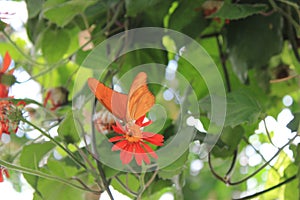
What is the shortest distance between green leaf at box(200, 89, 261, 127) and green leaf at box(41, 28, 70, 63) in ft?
0.77

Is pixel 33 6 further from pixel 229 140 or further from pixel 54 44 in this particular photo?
pixel 229 140

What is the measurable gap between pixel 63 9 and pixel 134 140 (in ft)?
0.70

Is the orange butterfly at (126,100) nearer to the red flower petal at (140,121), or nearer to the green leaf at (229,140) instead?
the red flower petal at (140,121)

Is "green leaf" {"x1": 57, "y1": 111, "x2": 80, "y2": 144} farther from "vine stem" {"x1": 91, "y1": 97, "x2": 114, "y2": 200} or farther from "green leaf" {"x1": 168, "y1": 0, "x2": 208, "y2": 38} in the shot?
"green leaf" {"x1": 168, "y1": 0, "x2": 208, "y2": 38}

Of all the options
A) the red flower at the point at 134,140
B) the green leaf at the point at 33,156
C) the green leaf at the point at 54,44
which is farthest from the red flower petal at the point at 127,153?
the green leaf at the point at 54,44

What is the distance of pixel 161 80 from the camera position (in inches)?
20.0

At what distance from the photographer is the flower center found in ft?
1.22

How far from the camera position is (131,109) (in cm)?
37

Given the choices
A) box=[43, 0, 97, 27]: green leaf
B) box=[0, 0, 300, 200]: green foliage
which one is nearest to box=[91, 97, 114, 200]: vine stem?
box=[0, 0, 300, 200]: green foliage

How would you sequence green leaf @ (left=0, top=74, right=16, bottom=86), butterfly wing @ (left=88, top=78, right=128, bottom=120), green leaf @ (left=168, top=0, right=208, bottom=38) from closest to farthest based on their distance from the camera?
butterfly wing @ (left=88, top=78, right=128, bottom=120) → green leaf @ (left=0, top=74, right=16, bottom=86) → green leaf @ (left=168, top=0, right=208, bottom=38)

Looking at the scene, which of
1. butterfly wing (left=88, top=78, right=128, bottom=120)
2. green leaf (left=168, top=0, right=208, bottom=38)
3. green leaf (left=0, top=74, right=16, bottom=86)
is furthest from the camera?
green leaf (left=168, top=0, right=208, bottom=38)

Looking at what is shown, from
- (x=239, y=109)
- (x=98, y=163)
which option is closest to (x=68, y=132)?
(x=98, y=163)

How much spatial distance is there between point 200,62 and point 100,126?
11 centimetres

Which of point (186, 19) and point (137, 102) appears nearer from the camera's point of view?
point (137, 102)
